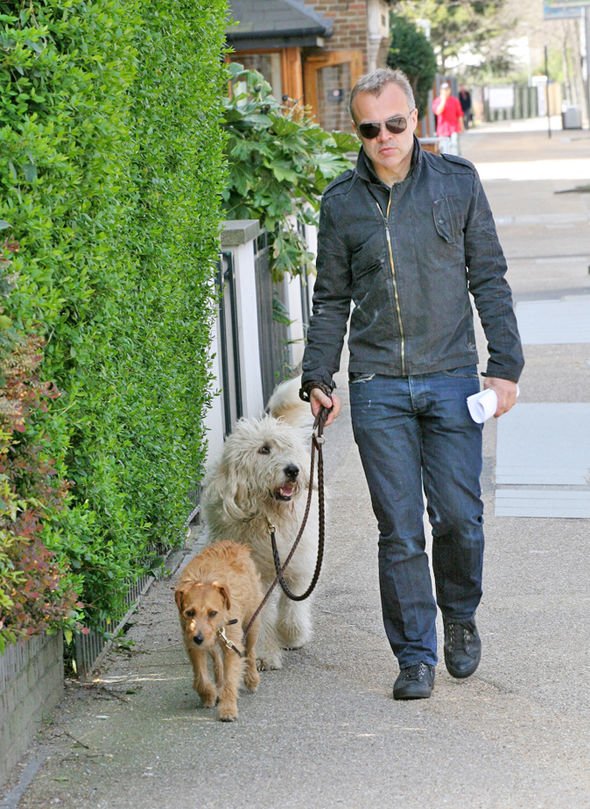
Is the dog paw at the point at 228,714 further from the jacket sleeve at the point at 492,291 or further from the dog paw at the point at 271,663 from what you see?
the jacket sleeve at the point at 492,291

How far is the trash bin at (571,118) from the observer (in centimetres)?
6297

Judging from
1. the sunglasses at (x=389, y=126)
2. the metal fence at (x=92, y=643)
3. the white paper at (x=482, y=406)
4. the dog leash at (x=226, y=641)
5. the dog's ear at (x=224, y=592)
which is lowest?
the metal fence at (x=92, y=643)

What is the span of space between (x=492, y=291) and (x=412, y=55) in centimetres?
3160

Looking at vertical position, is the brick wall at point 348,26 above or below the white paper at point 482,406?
above

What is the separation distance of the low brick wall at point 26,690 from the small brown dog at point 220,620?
1.63ft

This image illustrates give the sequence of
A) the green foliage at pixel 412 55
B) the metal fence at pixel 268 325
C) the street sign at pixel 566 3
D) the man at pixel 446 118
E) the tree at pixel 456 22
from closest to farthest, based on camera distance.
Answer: the metal fence at pixel 268 325 → the street sign at pixel 566 3 → the green foliage at pixel 412 55 → the man at pixel 446 118 → the tree at pixel 456 22

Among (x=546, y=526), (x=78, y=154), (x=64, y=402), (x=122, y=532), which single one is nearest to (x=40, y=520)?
(x=64, y=402)

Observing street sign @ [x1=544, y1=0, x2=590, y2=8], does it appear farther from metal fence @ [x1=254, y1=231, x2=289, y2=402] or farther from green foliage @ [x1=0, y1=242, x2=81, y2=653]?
green foliage @ [x1=0, y1=242, x2=81, y2=653]

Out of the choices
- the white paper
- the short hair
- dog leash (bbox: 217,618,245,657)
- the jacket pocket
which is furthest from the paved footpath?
the short hair

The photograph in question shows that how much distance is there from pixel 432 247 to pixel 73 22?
4.86 ft

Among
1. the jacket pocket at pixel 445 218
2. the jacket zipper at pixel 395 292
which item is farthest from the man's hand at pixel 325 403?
the jacket pocket at pixel 445 218

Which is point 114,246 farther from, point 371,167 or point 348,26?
point 348,26

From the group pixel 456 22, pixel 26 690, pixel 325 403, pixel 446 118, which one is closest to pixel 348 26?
pixel 446 118

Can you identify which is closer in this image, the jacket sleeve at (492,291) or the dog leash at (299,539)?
the jacket sleeve at (492,291)
